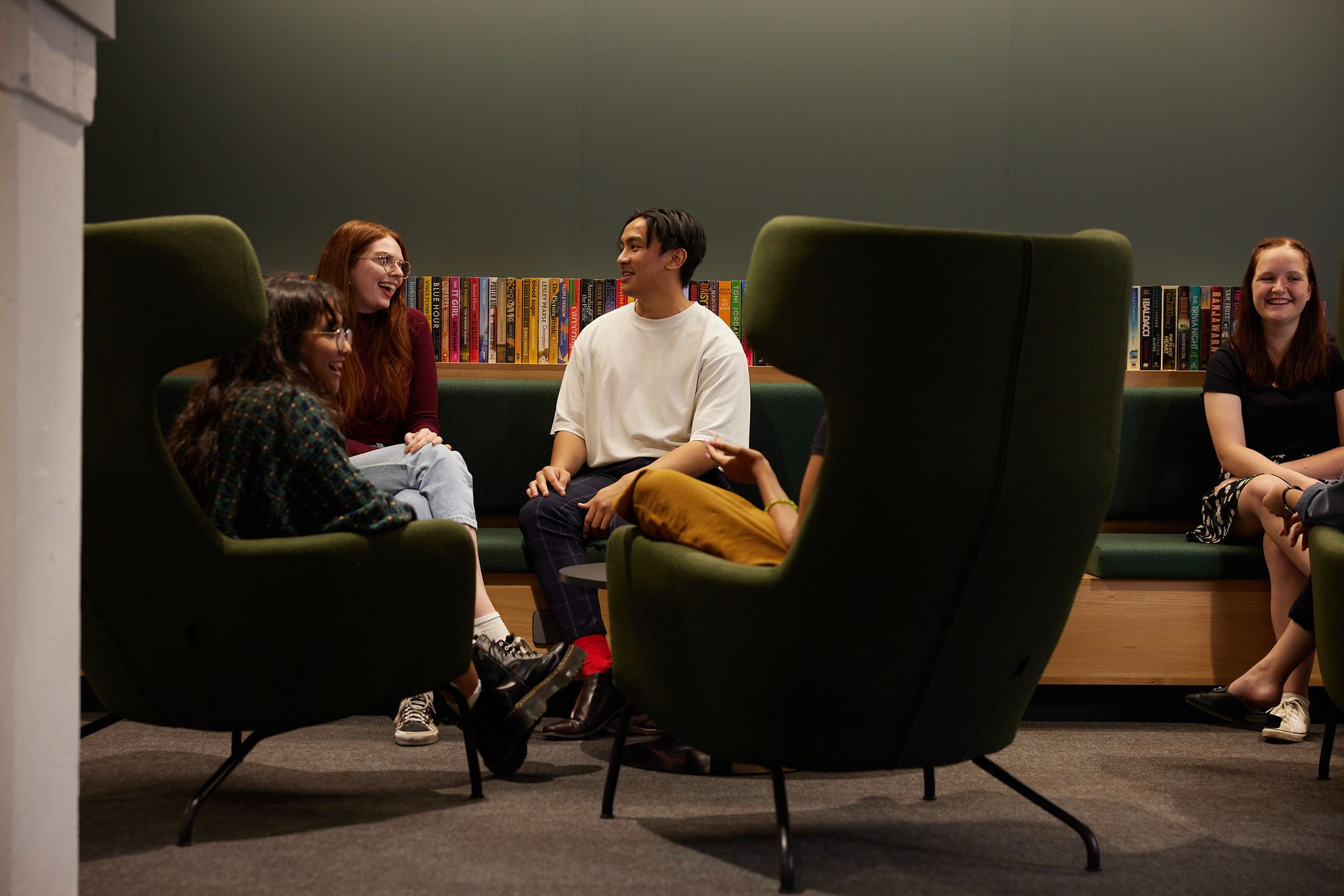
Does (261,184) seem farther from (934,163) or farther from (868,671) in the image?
(868,671)

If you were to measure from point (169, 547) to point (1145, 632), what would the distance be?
2401 millimetres

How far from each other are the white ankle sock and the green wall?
1.68 m

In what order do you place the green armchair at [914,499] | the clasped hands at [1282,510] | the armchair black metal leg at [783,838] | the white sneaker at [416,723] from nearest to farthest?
the green armchair at [914,499], the armchair black metal leg at [783,838], the clasped hands at [1282,510], the white sneaker at [416,723]

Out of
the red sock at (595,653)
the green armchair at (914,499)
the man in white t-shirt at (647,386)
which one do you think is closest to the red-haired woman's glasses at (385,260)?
the man in white t-shirt at (647,386)

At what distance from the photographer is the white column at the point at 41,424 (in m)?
1.39

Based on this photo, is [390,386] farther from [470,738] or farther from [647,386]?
[470,738]

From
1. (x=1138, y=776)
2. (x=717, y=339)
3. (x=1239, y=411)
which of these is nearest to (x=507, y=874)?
(x=1138, y=776)

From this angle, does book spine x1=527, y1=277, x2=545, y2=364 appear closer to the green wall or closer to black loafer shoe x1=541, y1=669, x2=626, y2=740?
the green wall

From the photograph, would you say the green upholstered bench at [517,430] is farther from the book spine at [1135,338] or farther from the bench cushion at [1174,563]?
the book spine at [1135,338]

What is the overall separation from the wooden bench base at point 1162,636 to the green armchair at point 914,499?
1316 mm

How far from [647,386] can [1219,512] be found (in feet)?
5.35

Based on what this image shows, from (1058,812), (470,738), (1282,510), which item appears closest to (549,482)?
(470,738)

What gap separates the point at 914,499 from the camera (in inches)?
63.6

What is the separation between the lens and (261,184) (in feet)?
13.1
